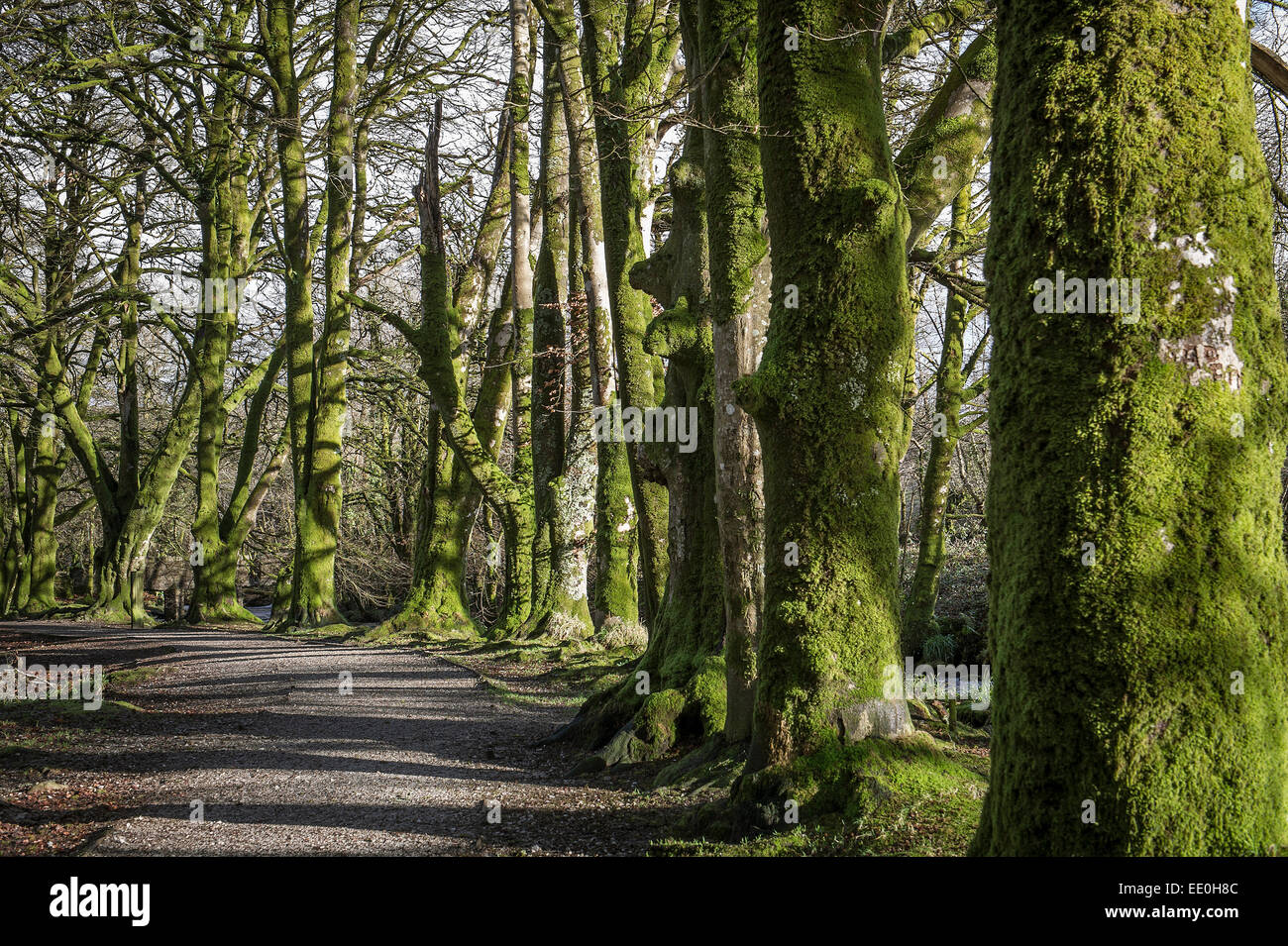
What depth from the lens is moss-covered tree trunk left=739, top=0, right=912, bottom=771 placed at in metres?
5.07

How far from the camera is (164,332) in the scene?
86.0 feet

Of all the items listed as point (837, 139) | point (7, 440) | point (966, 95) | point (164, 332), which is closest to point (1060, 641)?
point (837, 139)

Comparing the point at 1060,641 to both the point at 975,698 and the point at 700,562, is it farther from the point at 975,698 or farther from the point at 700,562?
the point at 975,698

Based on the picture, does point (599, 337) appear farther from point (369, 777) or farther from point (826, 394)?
point (826, 394)

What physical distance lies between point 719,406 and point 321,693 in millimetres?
6450

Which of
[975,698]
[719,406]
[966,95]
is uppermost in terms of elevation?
[966,95]

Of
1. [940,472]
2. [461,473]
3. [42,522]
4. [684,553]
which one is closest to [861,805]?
[684,553]

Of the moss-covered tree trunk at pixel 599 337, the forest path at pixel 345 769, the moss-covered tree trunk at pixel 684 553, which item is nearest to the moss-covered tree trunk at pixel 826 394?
the forest path at pixel 345 769

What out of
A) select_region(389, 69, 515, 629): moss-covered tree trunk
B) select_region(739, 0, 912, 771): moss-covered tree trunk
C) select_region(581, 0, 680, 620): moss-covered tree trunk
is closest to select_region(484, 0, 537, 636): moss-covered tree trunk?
select_region(389, 69, 515, 629): moss-covered tree trunk

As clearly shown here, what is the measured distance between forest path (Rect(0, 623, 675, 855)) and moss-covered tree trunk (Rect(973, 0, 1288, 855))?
122 inches

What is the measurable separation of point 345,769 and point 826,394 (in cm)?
459

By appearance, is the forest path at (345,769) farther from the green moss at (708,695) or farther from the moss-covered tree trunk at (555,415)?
the moss-covered tree trunk at (555,415)

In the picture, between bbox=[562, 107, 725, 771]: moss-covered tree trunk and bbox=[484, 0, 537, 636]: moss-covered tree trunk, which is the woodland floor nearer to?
bbox=[562, 107, 725, 771]: moss-covered tree trunk

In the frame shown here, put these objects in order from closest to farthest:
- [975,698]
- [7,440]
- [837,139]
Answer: [837,139] < [975,698] < [7,440]
